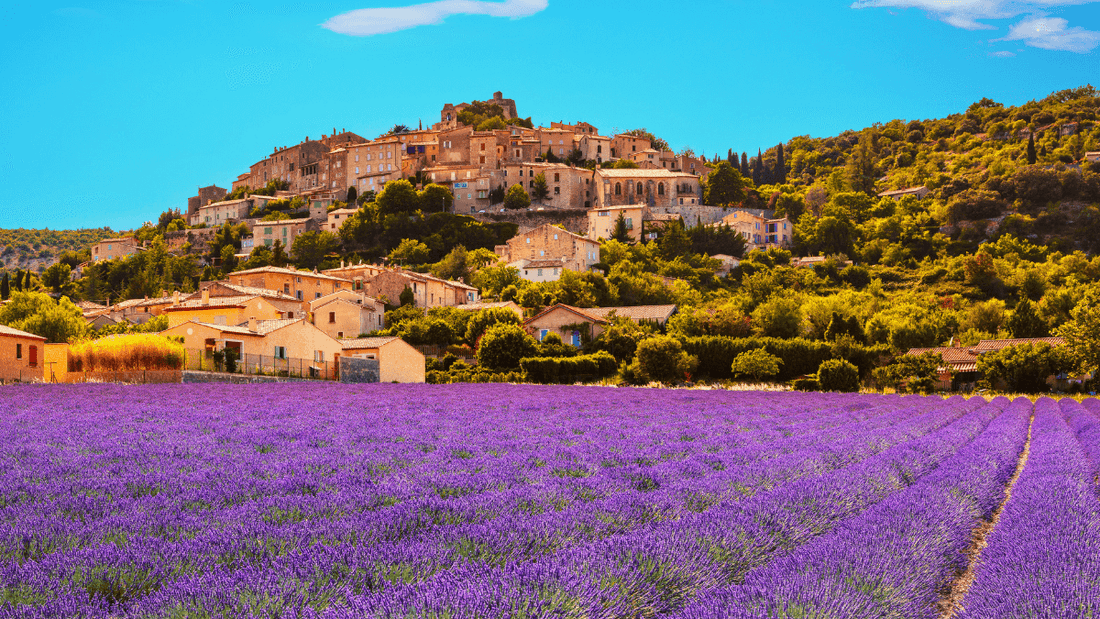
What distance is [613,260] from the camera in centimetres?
8831

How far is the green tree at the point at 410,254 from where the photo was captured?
302ft

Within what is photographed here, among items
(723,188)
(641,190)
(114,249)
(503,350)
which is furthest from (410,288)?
(114,249)

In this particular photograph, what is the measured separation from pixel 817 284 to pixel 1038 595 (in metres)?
85.6

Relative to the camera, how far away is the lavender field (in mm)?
4367

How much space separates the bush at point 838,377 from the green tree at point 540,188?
72.2m

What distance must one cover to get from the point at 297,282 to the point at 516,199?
44076 mm

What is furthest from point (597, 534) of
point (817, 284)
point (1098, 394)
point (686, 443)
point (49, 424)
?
point (817, 284)

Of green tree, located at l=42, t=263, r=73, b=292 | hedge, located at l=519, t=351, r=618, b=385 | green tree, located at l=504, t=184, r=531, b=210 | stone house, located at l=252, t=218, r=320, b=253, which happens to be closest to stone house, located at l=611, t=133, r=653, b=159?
green tree, located at l=504, t=184, r=531, b=210

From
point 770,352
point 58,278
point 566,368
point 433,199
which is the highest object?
point 433,199

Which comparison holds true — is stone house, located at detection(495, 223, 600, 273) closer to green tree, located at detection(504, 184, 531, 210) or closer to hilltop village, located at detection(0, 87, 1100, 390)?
hilltop village, located at detection(0, 87, 1100, 390)

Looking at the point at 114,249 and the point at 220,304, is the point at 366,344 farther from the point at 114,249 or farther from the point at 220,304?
the point at 114,249

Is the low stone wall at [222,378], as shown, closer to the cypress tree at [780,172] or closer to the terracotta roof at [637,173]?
the terracotta roof at [637,173]

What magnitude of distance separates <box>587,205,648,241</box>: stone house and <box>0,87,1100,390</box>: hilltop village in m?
0.26

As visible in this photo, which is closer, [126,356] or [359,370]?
[126,356]
